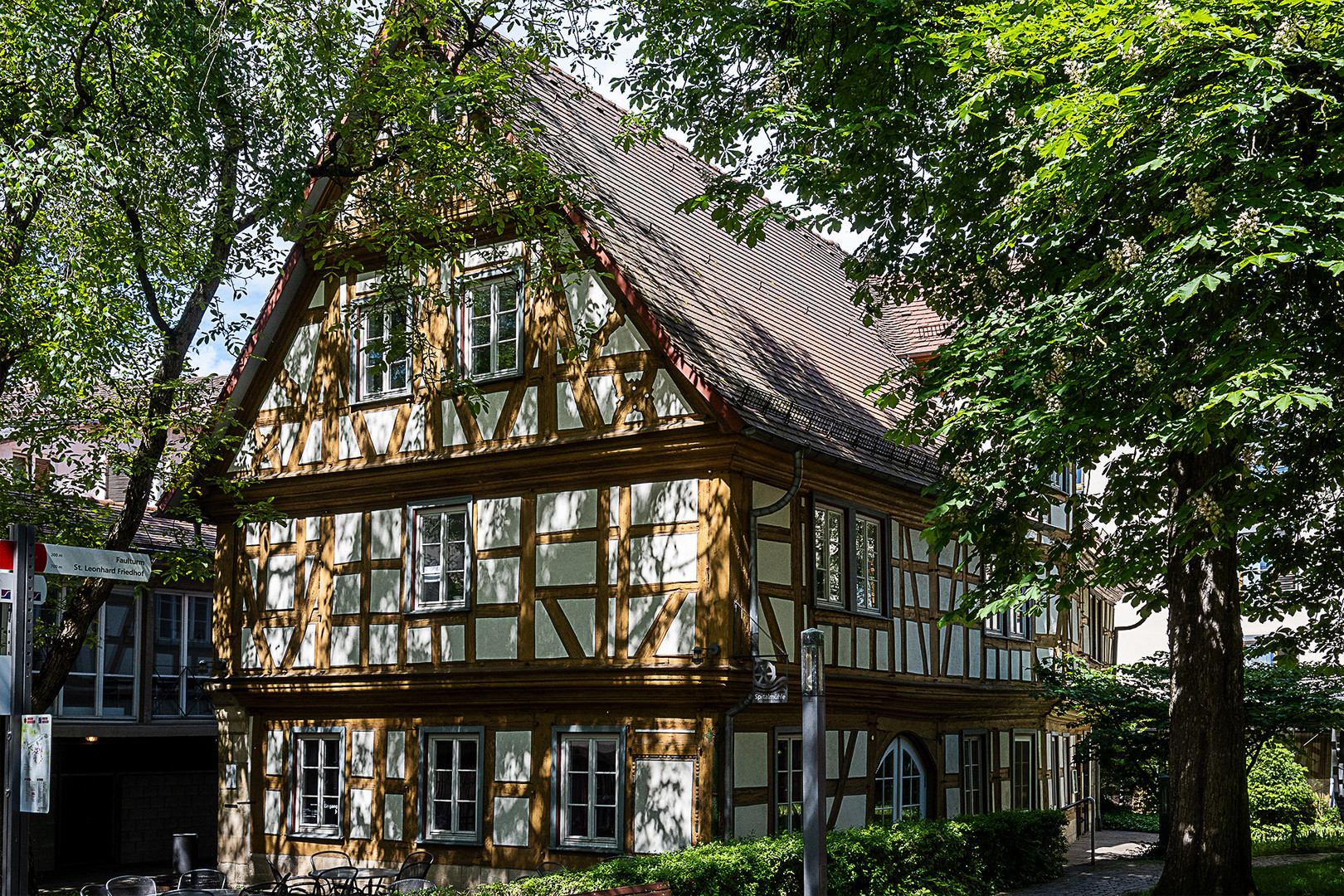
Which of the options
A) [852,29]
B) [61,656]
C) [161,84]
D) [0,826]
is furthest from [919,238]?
[0,826]

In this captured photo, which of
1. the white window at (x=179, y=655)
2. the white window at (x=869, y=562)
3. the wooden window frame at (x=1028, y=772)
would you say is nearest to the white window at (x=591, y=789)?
the white window at (x=869, y=562)

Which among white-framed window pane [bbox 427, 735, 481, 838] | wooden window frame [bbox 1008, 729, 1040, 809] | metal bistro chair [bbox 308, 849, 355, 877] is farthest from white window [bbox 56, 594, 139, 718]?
wooden window frame [bbox 1008, 729, 1040, 809]

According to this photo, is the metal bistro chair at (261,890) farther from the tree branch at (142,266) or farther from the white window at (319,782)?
the tree branch at (142,266)

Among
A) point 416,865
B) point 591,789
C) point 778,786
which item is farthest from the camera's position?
point 778,786

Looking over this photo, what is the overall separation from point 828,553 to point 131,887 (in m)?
8.81

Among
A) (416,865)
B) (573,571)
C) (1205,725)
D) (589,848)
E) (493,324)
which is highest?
(493,324)

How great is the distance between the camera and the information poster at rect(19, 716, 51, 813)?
7156mm

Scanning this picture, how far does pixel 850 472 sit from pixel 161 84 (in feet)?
30.1

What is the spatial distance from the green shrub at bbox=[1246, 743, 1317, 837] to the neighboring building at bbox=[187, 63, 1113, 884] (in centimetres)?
909

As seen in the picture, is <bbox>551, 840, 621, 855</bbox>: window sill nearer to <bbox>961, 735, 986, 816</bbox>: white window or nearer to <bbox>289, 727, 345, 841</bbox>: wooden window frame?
<bbox>289, 727, 345, 841</bbox>: wooden window frame

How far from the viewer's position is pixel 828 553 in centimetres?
1752

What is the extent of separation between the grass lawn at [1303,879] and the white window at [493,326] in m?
10.3

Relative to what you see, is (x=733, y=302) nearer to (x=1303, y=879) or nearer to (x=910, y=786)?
(x=910, y=786)

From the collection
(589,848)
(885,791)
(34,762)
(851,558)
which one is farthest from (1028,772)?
(34,762)
